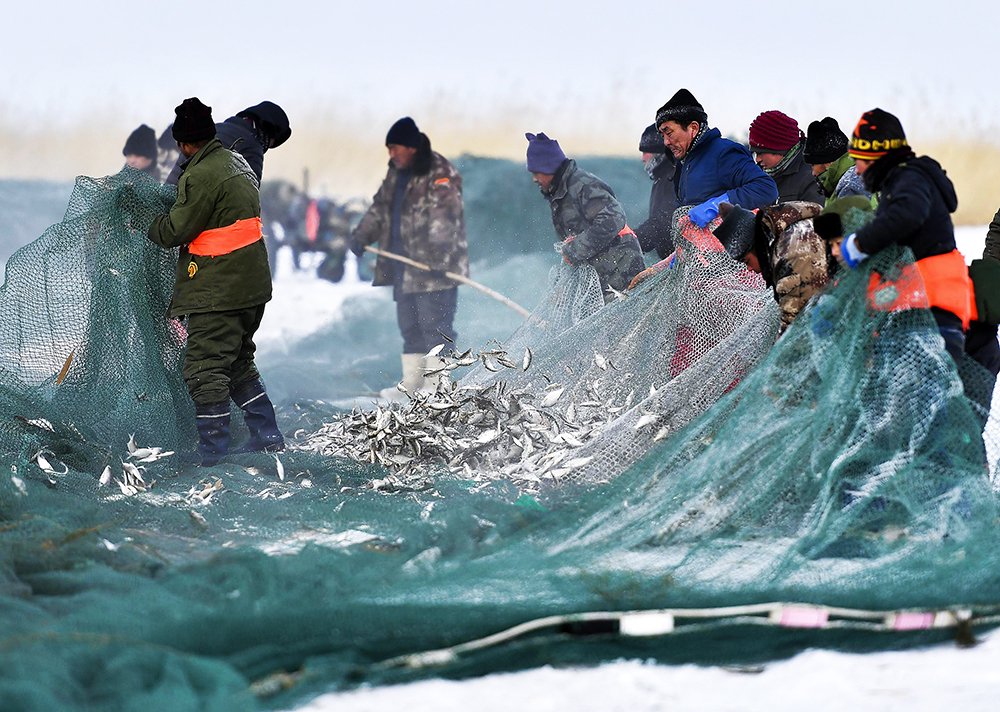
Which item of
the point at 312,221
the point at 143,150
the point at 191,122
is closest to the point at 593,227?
the point at 191,122

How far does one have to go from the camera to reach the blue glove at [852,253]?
4297mm

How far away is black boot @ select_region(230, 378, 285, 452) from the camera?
6000 mm

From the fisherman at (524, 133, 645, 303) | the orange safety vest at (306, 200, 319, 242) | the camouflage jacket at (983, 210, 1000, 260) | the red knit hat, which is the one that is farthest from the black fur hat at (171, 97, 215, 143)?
the orange safety vest at (306, 200, 319, 242)

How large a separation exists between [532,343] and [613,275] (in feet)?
3.01

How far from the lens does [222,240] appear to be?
5.72m

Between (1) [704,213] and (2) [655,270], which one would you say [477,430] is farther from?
(1) [704,213]

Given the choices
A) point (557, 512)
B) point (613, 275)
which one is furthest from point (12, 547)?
point (613, 275)

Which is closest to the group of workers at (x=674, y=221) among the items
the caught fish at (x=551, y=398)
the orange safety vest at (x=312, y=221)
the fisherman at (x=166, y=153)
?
the caught fish at (x=551, y=398)

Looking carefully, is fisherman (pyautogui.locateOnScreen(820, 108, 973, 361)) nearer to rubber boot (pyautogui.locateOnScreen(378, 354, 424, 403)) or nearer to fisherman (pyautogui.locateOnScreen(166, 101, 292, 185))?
fisherman (pyautogui.locateOnScreen(166, 101, 292, 185))

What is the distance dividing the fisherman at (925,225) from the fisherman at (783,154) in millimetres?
2155

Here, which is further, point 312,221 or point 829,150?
point 312,221

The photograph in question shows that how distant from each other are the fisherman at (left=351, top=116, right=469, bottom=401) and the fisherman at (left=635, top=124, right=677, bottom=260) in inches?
58.7

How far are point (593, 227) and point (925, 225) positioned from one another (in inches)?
114

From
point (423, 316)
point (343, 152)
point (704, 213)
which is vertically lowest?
point (423, 316)
